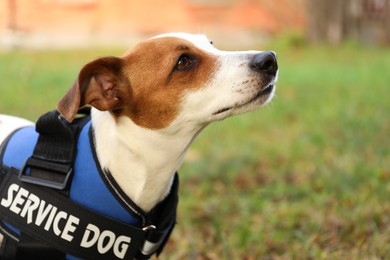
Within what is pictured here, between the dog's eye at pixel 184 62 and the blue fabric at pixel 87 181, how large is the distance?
1.53 feet

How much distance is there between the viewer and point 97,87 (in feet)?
8.69

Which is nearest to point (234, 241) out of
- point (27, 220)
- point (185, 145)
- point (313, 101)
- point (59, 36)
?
point (185, 145)

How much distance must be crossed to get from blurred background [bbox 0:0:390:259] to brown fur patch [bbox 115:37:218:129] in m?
0.78

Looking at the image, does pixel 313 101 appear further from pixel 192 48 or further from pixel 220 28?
pixel 220 28

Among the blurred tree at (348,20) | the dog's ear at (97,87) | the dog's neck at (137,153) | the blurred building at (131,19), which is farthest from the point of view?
the blurred tree at (348,20)

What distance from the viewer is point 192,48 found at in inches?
109

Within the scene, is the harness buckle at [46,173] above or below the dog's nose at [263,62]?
below

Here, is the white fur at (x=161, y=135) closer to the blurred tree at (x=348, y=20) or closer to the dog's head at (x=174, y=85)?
the dog's head at (x=174, y=85)

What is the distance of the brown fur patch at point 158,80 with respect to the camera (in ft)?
8.72

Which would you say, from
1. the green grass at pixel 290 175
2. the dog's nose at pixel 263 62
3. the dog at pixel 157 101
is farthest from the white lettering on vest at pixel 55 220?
the green grass at pixel 290 175

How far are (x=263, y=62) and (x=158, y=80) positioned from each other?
0.44 metres

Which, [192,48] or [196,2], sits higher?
[192,48]

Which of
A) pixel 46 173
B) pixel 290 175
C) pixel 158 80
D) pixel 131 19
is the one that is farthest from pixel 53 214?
pixel 131 19

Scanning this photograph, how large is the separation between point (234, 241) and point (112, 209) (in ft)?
4.21
